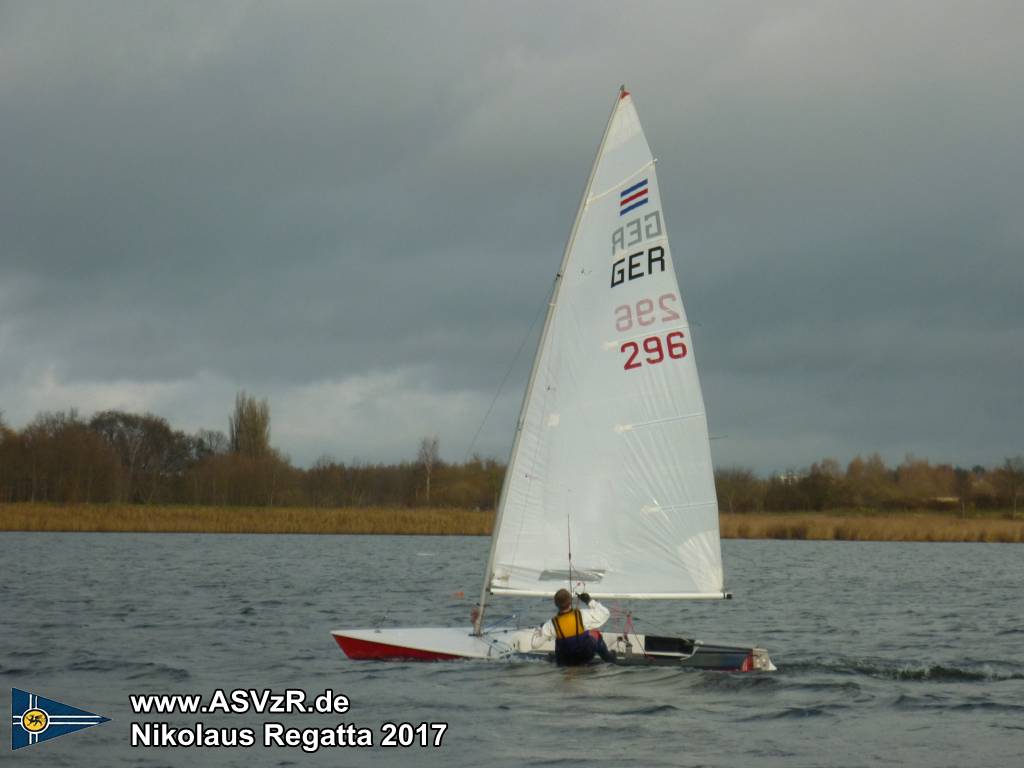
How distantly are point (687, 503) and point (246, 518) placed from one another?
154 ft

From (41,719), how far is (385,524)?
144 feet

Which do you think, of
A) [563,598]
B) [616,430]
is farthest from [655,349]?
[563,598]

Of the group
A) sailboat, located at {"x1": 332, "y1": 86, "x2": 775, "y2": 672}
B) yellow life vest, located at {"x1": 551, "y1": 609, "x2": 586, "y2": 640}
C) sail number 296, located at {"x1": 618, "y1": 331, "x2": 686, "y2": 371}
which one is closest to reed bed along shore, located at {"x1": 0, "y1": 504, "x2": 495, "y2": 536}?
sailboat, located at {"x1": 332, "y1": 86, "x2": 775, "y2": 672}

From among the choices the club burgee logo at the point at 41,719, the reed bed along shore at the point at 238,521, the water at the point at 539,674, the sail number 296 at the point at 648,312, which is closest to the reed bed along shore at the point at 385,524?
the reed bed along shore at the point at 238,521

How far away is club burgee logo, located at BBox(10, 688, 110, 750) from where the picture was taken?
45.5 feet

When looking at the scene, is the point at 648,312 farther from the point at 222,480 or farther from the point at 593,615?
the point at 222,480

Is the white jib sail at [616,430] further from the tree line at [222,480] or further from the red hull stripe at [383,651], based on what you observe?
the tree line at [222,480]

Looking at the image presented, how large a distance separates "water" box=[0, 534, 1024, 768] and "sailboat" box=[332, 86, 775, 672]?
1.14 m

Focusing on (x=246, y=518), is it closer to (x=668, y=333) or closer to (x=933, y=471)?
(x=668, y=333)

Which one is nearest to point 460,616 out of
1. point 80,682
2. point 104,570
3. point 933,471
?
point 80,682

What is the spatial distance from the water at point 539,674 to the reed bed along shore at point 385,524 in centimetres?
1537

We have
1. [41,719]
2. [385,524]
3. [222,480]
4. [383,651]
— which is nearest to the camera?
[41,719]

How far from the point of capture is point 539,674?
16.8m

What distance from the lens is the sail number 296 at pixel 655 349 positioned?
17.3 meters
